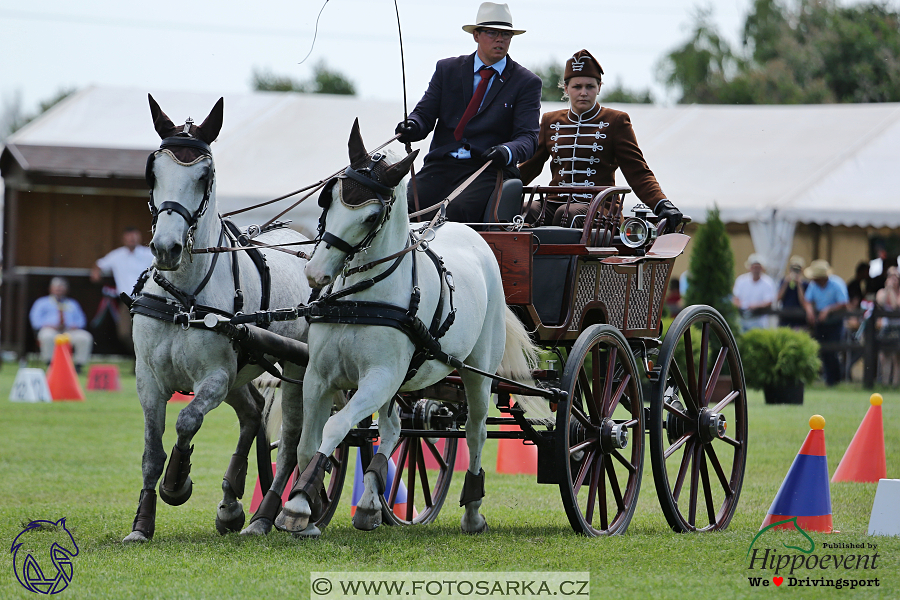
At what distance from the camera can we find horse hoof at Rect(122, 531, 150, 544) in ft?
17.6

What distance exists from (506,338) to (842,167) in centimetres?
1421

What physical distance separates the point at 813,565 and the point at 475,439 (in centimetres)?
183

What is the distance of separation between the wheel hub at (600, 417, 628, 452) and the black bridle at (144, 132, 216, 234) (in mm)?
2410

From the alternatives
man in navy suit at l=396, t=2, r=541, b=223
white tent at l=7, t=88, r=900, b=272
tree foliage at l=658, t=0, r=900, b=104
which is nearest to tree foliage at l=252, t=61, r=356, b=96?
tree foliage at l=658, t=0, r=900, b=104

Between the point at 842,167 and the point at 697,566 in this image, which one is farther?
the point at 842,167

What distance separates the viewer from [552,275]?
6.26 m

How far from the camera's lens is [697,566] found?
5.13 meters

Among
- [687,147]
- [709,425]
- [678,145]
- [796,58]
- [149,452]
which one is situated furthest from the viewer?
[796,58]

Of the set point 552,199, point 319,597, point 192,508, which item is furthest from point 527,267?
point 192,508

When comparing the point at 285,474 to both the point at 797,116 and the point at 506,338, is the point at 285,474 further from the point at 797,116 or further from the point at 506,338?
the point at 797,116

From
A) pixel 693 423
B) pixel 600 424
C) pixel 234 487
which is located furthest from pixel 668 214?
pixel 234 487

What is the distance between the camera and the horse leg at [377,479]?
516 centimetres

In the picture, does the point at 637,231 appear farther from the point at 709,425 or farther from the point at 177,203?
the point at 177,203

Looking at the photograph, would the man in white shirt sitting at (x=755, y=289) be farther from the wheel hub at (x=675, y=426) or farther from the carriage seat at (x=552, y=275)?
the carriage seat at (x=552, y=275)
